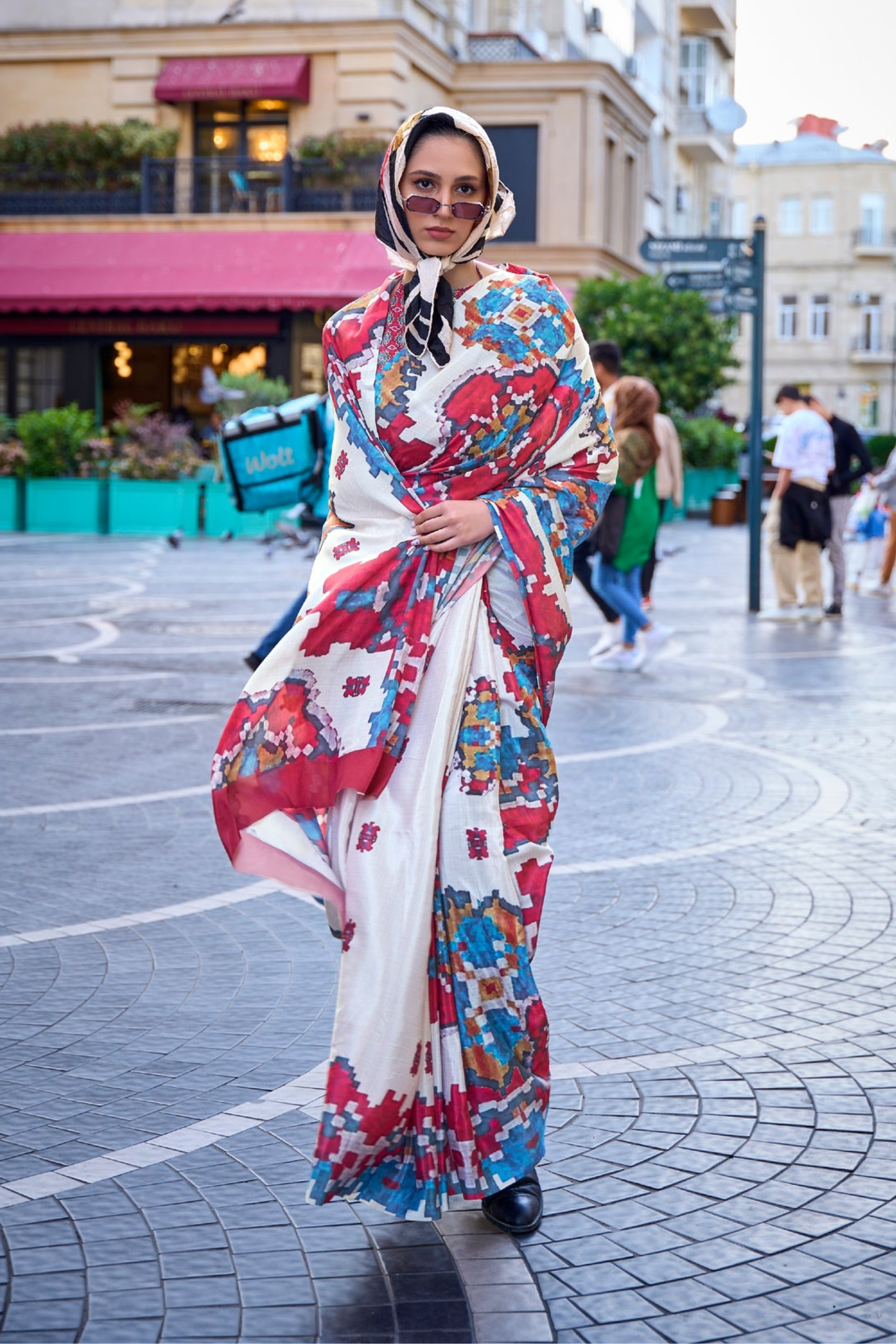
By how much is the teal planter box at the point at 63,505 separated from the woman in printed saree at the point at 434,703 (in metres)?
22.6

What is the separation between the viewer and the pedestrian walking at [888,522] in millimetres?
16375

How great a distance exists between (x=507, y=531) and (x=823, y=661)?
30.0 feet

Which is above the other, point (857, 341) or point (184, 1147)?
point (857, 341)

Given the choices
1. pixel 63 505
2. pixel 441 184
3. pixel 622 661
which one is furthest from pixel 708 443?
pixel 441 184

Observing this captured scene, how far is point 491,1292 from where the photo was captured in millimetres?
3020

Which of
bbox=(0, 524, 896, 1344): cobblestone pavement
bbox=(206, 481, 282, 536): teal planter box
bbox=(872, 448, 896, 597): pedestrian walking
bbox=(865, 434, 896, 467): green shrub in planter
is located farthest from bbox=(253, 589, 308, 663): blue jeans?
bbox=(865, 434, 896, 467): green shrub in planter

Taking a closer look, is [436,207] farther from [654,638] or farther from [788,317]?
[788,317]

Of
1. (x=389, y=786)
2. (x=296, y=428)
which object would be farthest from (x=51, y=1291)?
(x=296, y=428)


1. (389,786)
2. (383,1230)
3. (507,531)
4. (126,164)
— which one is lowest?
(383,1230)

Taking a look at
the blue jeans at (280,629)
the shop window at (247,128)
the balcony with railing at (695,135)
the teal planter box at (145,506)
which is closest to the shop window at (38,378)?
the shop window at (247,128)

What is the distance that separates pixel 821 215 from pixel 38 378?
53.8 m

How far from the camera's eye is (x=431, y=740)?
322 centimetres

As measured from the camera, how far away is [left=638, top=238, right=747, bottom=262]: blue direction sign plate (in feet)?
49.5

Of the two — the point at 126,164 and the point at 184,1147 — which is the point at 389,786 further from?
the point at 126,164
